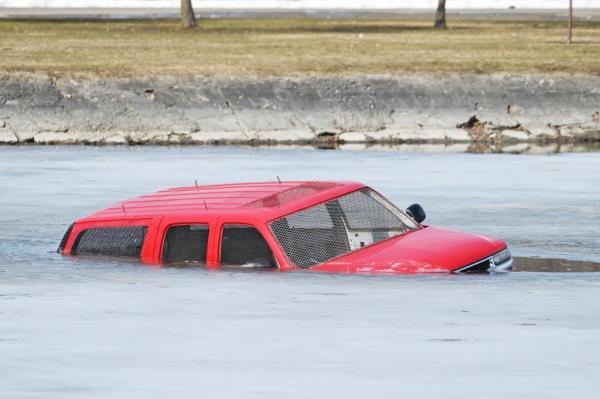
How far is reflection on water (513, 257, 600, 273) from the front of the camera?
52.7ft

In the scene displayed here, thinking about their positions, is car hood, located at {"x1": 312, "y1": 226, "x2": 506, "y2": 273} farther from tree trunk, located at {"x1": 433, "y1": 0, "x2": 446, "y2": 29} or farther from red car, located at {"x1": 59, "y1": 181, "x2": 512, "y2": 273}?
tree trunk, located at {"x1": 433, "y1": 0, "x2": 446, "y2": 29}

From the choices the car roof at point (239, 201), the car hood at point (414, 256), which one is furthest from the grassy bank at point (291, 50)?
the car hood at point (414, 256)

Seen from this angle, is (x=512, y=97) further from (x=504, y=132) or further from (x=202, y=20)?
(x=202, y=20)

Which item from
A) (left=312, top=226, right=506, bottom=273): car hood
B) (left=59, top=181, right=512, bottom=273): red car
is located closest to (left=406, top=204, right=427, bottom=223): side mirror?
(left=59, top=181, right=512, bottom=273): red car

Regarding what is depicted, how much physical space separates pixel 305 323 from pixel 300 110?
21713 mm

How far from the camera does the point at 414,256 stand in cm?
1460

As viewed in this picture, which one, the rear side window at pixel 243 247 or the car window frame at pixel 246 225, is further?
the rear side window at pixel 243 247

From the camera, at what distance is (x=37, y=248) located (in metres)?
17.7

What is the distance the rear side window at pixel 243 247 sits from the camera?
48.2 ft

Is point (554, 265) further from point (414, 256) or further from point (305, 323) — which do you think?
point (305, 323)

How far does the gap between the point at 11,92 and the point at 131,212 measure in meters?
19.7

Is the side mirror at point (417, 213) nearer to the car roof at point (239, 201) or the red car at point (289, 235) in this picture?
the red car at point (289, 235)

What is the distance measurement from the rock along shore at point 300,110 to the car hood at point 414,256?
17.4 metres

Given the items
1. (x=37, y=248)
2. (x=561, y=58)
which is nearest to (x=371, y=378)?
(x=37, y=248)
